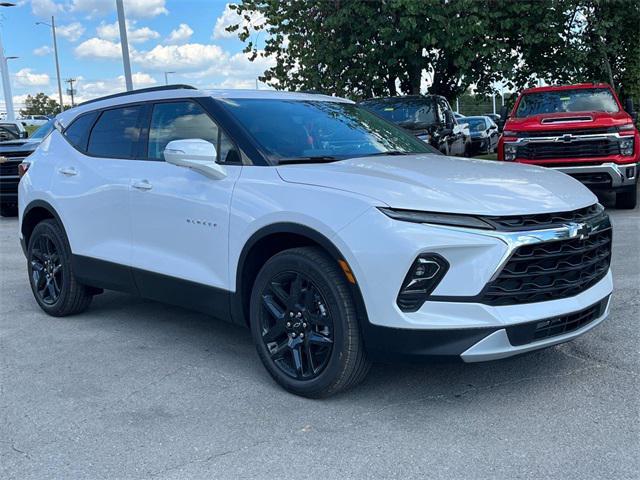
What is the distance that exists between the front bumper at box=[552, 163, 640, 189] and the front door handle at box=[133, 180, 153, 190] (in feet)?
23.0

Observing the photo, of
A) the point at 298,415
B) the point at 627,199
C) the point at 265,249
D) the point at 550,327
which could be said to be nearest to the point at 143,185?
the point at 265,249

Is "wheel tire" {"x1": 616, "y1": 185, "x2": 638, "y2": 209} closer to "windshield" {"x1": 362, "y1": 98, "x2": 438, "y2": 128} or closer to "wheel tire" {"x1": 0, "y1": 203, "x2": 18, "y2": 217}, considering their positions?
"windshield" {"x1": 362, "y1": 98, "x2": 438, "y2": 128}

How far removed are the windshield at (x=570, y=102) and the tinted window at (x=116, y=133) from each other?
778 cm

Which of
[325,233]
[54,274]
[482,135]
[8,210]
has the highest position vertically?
[325,233]

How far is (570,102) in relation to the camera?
11.1 m

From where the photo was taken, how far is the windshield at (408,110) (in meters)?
13.0

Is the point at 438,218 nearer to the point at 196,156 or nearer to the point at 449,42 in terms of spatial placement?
the point at 196,156

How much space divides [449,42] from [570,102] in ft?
13.3

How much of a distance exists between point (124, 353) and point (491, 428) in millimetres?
2580

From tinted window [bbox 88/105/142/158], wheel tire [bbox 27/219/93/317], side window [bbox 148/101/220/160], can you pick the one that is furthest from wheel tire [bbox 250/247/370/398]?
wheel tire [bbox 27/219/93/317]

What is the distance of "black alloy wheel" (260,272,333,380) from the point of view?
146 inches

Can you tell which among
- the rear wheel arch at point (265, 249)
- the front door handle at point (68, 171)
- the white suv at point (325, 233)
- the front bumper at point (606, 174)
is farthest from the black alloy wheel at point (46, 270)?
the front bumper at point (606, 174)

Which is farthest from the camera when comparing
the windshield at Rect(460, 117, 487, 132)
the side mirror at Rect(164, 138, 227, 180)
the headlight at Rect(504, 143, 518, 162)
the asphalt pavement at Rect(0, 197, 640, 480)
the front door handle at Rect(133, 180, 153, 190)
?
the windshield at Rect(460, 117, 487, 132)

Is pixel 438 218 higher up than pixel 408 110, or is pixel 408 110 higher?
pixel 408 110
